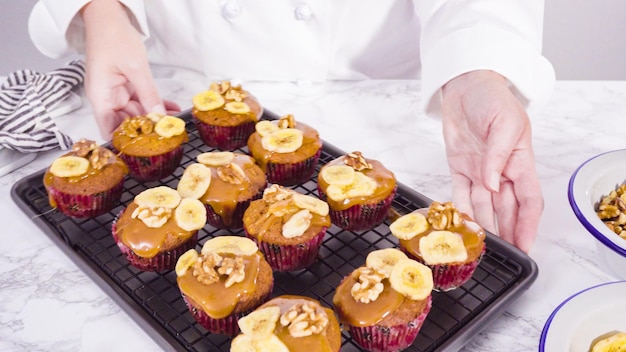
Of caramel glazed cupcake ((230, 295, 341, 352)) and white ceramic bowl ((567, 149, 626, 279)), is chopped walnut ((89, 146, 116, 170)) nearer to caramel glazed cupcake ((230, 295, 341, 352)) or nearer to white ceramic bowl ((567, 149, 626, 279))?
caramel glazed cupcake ((230, 295, 341, 352))

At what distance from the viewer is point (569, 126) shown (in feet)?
6.60

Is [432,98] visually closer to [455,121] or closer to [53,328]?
[455,121]

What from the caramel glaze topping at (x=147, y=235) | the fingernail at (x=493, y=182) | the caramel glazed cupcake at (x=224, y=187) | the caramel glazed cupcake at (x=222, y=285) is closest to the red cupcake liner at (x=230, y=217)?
the caramel glazed cupcake at (x=224, y=187)

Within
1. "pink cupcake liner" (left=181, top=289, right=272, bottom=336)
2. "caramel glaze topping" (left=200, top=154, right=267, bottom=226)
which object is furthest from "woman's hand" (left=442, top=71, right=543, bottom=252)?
"pink cupcake liner" (left=181, top=289, right=272, bottom=336)

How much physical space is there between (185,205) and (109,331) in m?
0.32

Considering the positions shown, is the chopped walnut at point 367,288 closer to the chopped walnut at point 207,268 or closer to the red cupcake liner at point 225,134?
the chopped walnut at point 207,268

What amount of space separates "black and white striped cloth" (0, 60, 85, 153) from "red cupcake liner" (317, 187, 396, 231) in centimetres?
85

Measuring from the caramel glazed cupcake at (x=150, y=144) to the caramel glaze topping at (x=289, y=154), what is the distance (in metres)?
0.21

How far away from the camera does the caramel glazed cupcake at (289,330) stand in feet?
3.76

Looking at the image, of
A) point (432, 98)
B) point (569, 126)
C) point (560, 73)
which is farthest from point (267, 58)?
point (560, 73)

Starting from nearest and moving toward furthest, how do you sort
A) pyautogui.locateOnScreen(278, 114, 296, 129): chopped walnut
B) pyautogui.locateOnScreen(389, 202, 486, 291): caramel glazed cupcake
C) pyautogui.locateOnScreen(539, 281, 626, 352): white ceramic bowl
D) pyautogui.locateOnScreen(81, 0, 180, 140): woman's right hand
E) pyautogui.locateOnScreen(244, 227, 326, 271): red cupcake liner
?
pyautogui.locateOnScreen(539, 281, 626, 352): white ceramic bowl
pyautogui.locateOnScreen(389, 202, 486, 291): caramel glazed cupcake
pyautogui.locateOnScreen(244, 227, 326, 271): red cupcake liner
pyautogui.locateOnScreen(278, 114, 296, 129): chopped walnut
pyautogui.locateOnScreen(81, 0, 180, 140): woman's right hand

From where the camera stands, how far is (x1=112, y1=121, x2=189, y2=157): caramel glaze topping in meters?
1.76

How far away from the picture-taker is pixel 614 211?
1458mm

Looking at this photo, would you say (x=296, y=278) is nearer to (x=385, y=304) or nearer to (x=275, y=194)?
(x=275, y=194)
